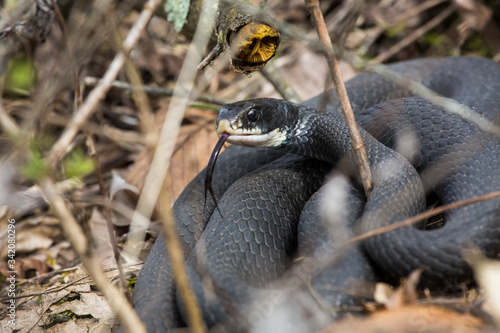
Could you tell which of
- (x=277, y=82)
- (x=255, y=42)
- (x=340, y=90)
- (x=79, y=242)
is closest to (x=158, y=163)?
(x=277, y=82)

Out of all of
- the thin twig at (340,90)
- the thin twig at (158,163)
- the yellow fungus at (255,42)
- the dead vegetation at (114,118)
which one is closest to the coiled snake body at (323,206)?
the thin twig at (340,90)

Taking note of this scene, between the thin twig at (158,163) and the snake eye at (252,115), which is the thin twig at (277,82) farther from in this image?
the snake eye at (252,115)

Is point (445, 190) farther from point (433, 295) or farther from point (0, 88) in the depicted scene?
point (0, 88)

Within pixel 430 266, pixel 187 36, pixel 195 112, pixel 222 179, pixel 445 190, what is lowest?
pixel 430 266

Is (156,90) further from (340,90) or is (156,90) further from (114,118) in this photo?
(340,90)

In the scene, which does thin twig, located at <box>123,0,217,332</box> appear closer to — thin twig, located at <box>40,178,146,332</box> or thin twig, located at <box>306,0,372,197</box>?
thin twig, located at <box>306,0,372,197</box>

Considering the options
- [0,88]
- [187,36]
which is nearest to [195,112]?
[187,36]
